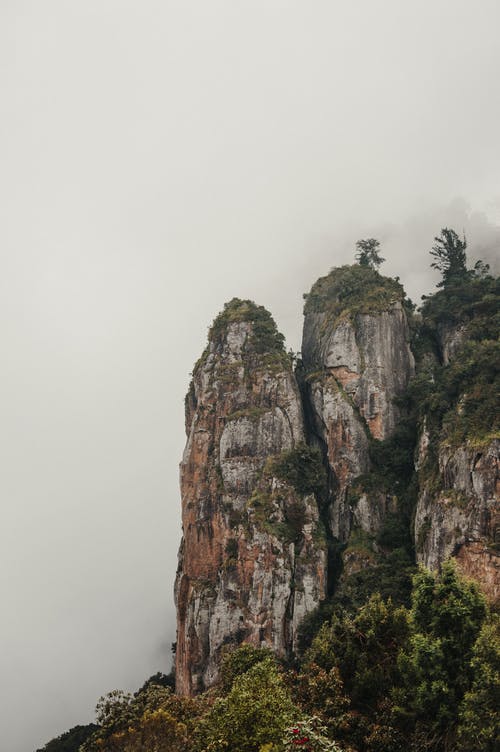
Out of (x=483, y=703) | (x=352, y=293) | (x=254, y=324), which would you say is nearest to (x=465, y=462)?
(x=483, y=703)

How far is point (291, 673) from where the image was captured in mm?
27500

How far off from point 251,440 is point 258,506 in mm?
7480

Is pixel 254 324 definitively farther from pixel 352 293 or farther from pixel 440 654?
pixel 440 654

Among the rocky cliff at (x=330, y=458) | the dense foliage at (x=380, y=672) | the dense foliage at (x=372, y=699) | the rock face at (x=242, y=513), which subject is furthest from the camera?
the rock face at (x=242, y=513)

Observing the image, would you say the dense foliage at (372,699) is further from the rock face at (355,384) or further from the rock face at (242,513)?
the rock face at (355,384)

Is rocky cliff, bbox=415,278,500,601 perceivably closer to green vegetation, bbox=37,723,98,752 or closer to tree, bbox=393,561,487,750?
tree, bbox=393,561,487,750

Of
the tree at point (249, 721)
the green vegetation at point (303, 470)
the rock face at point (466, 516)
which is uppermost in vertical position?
the green vegetation at point (303, 470)

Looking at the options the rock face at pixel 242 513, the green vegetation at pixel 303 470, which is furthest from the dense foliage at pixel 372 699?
the green vegetation at pixel 303 470

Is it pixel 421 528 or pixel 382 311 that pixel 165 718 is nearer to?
pixel 421 528

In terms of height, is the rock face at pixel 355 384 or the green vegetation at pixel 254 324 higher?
the green vegetation at pixel 254 324

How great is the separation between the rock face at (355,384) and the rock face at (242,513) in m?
3.40

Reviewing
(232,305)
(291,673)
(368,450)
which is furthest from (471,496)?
(232,305)

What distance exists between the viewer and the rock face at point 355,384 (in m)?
57.2

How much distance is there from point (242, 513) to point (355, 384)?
18897 millimetres
